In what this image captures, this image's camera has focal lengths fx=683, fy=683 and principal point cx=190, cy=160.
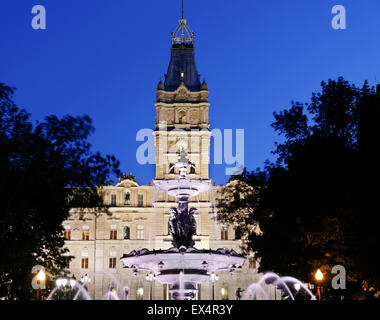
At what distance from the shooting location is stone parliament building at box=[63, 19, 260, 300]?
83875mm

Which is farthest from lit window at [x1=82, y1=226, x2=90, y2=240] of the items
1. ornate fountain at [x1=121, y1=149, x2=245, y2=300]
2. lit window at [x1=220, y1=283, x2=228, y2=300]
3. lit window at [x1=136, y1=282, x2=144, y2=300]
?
ornate fountain at [x1=121, y1=149, x2=245, y2=300]

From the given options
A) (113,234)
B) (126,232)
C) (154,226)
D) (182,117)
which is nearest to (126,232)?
(126,232)

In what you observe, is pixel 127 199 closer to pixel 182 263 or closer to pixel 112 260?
pixel 112 260

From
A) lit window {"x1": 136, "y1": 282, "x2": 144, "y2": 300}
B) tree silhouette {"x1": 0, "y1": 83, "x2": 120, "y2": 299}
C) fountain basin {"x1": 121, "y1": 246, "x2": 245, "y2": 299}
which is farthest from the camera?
lit window {"x1": 136, "y1": 282, "x2": 144, "y2": 300}

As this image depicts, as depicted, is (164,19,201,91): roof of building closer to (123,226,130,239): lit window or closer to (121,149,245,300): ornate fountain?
(123,226,130,239): lit window

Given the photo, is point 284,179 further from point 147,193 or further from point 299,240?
point 147,193

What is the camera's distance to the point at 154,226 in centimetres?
8469

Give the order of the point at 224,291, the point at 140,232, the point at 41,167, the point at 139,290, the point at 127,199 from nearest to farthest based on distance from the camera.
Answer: the point at 41,167 < the point at 139,290 < the point at 224,291 < the point at 140,232 < the point at 127,199

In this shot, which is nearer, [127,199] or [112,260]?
[112,260]

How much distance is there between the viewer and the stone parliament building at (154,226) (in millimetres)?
83875

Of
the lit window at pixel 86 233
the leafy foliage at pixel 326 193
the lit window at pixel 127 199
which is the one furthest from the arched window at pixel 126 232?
the leafy foliage at pixel 326 193

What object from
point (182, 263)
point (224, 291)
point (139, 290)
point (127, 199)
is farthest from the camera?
point (127, 199)
